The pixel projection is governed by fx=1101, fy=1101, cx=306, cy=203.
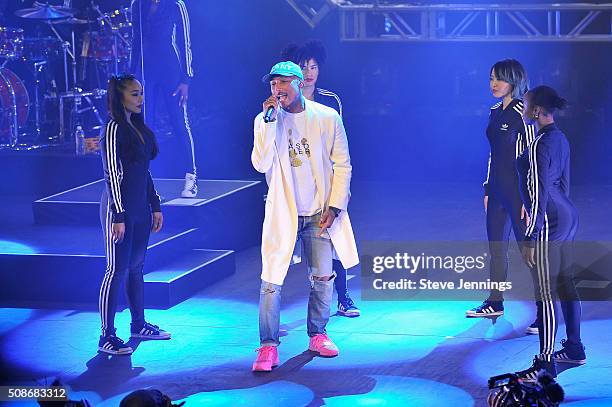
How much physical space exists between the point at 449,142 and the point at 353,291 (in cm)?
452

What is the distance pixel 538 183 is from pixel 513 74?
1160mm

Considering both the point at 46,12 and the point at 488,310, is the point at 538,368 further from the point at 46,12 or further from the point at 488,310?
the point at 46,12

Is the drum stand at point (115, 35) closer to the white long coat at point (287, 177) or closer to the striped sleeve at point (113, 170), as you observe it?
the striped sleeve at point (113, 170)

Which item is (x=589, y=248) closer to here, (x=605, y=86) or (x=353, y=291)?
(x=353, y=291)

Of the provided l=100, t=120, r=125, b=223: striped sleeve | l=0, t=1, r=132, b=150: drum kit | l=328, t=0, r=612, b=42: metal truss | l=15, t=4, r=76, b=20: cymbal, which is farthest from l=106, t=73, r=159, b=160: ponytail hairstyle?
l=328, t=0, r=612, b=42: metal truss

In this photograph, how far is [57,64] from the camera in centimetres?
1224

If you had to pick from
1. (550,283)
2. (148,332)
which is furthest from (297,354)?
(550,283)

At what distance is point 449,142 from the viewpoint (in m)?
11.8

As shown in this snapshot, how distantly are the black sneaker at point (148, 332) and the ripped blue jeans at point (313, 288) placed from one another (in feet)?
2.62

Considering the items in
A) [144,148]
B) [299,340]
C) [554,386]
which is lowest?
[299,340]

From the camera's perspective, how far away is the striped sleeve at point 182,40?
327 inches

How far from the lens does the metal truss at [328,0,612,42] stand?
36.6 ft

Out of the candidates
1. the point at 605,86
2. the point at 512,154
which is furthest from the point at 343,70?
the point at 512,154

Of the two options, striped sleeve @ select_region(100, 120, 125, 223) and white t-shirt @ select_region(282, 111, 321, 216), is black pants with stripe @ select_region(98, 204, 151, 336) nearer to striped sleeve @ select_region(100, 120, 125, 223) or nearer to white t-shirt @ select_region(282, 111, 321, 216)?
striped sleeve @ select_region(100, 120, 125, 223)
